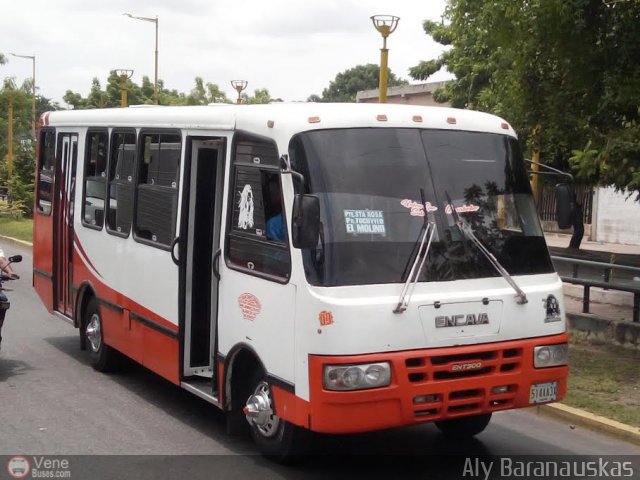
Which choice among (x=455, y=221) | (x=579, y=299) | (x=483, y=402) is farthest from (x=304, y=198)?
(x=579, y=299)

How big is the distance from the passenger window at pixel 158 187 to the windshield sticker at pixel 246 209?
1084 mm

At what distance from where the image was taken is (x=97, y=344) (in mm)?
9664

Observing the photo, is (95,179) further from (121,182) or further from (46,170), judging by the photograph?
(46,170)

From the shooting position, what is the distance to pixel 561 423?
7988mm

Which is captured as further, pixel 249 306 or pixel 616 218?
pixel 616 218

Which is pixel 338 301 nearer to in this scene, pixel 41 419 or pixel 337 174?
pixel 337 174

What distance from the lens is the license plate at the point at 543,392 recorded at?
622 centimetres

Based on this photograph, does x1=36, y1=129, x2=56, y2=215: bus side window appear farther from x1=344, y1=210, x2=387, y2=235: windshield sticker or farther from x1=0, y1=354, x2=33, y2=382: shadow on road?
x1=344, y1=210, x2=387, y2=235: windshield sticker

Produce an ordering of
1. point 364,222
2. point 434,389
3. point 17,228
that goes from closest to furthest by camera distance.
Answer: point 434,389 < point 364,222 < point 17,228

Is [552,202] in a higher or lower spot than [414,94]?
lower

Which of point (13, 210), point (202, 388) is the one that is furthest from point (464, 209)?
point (13, 210)

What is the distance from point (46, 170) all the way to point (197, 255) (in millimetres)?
4583

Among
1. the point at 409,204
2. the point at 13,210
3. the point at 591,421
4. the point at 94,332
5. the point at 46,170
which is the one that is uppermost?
the point at 46,170

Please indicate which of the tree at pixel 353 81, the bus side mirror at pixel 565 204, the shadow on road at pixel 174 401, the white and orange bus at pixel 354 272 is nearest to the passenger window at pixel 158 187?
the white and orange bus at pixel 354 272
